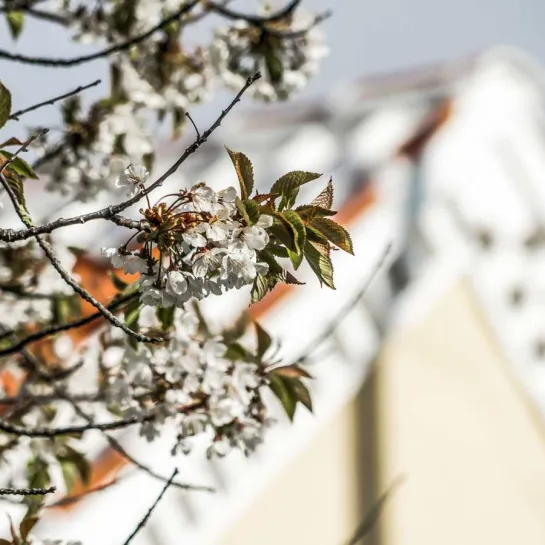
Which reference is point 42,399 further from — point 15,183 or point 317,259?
point 317,259

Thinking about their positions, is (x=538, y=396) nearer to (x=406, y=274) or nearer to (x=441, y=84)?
(x=406, y=274)

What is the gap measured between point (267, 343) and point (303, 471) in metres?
2.71

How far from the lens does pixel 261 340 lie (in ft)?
6.81

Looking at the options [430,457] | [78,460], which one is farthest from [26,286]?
[430,457]

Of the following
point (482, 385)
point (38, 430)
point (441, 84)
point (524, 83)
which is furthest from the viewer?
point (441, 84)

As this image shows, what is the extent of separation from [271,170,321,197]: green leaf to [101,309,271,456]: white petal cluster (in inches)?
26.4

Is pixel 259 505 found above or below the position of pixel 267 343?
above

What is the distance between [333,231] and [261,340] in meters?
0.68

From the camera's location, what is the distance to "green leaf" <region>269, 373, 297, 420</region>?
2.00 metres

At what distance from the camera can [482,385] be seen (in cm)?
577

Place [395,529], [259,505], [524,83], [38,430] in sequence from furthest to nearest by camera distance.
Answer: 1. [524,83]
2. [395,529]
3. [259,505]
4. [38,430]

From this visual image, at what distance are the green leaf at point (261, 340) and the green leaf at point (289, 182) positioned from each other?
0.70 metres

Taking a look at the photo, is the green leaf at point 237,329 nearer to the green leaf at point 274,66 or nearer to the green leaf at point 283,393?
the green leaf at point 283,393

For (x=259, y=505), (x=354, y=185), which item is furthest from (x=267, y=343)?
(x=354, y=185)
